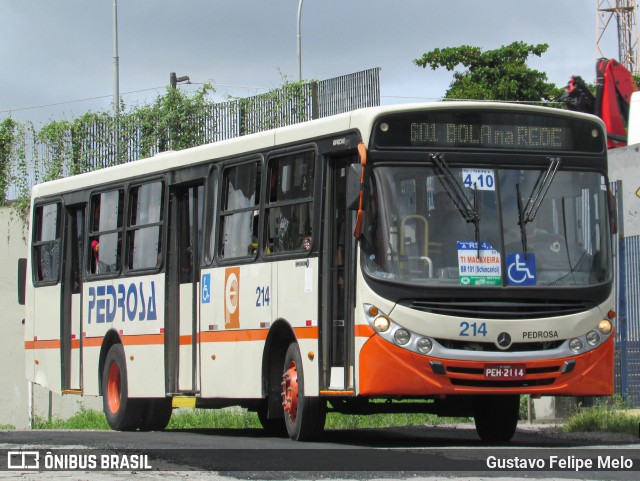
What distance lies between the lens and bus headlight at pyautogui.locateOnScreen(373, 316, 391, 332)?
13.5 metres

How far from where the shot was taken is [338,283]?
14.3 metres

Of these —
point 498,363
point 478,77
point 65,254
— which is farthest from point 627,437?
point 478,77

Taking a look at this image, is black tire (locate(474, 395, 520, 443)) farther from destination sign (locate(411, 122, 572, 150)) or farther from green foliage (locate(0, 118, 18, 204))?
green foliage (locate(0, 118, 18, 204))

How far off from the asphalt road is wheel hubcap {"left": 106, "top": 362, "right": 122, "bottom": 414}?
8.16 ft

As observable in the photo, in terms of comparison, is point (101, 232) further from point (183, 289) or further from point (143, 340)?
point (183, 289)

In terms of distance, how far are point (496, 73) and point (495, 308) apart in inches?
2049

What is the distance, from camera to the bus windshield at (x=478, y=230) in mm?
13656

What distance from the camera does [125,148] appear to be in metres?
31.1

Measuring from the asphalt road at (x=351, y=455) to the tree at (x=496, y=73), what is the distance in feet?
156

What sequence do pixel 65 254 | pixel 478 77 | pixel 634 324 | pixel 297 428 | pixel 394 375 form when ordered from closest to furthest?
pixel 394 375 < pixel 297 428 < pixel 634 324 < pixel 65 254 < pixel 478 77

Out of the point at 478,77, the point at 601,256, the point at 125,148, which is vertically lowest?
the point at 601,256

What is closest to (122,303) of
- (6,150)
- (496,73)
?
(6,150)

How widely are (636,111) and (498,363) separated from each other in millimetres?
17128

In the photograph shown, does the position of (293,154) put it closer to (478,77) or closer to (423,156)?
(423,156)
